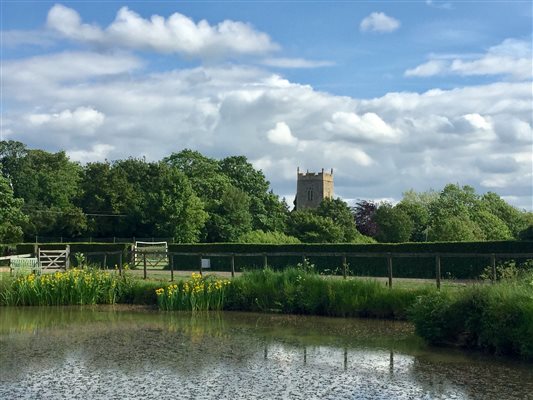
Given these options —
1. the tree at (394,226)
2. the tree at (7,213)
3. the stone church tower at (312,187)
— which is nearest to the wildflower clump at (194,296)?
the tree at (7,213)

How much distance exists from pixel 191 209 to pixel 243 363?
45.5m

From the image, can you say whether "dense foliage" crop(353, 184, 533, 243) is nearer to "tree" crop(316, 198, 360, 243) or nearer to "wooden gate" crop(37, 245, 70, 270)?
"tree" crop(316, 198, 360, 243)

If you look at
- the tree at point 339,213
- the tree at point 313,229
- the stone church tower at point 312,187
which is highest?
the stone church tower at point 312,187

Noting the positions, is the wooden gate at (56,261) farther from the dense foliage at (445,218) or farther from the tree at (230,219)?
the dense foliage at (445,218)

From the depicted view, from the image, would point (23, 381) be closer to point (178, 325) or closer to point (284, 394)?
point (284, 394)

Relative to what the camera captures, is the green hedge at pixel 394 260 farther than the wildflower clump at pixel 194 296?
Yes

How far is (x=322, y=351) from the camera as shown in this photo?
1495 cm

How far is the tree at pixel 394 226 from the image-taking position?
70.2 m

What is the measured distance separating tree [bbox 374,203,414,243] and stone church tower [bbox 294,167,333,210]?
5981 cm

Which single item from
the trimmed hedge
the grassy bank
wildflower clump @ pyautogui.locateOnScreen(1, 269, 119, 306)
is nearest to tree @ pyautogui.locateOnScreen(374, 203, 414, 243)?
the trimmed hedge

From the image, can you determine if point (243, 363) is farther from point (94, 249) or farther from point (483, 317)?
point (94, 249)

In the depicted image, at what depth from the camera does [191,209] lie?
5859 cm

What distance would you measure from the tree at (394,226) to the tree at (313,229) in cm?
1375

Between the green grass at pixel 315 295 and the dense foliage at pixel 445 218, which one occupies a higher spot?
the dense foliage at pixel 445 218
